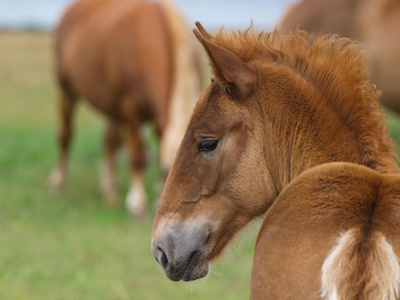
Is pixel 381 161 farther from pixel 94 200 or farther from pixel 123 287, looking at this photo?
pixel 94 200

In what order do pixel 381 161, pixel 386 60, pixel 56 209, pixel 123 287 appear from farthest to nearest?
pixel 56 209, pixel 386 60, pixel 123 287, pixel 381 161

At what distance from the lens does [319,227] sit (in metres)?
1.83

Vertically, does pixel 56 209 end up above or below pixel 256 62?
below

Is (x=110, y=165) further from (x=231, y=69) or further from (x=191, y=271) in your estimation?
(x=231, y=69)

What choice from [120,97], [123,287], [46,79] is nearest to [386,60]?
[120,97]

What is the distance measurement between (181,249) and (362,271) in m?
0.89

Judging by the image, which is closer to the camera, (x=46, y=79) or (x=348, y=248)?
(x=348, y=248)

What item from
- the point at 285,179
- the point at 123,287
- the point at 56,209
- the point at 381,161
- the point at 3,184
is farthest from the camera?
the point at 3,184

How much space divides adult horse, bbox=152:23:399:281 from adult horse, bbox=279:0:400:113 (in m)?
4.00

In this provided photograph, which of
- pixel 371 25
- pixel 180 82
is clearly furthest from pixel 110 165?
pixel 371 25

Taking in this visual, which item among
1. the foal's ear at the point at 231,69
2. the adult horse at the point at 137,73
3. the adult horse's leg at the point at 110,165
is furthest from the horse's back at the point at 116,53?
the foal's ear at the point at 231,69

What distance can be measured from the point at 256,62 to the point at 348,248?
39.2 inches

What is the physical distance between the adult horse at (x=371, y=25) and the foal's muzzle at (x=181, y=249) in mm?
4300

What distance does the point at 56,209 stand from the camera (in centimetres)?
729
